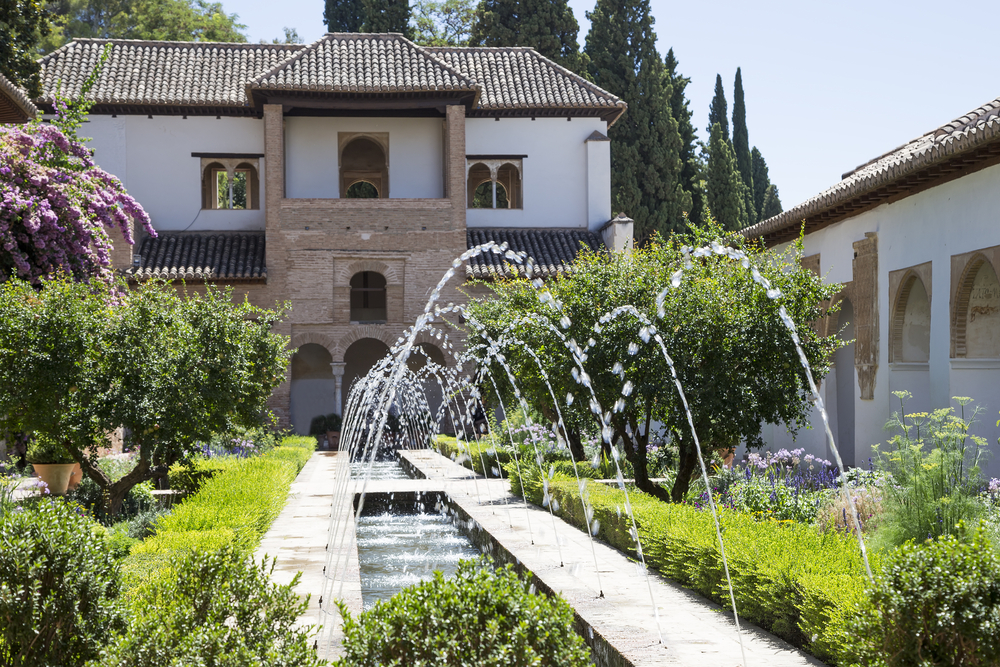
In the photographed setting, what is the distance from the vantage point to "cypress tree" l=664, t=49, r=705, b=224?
30656 mm

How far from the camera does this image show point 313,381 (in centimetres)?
2469

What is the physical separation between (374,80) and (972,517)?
19457 mm

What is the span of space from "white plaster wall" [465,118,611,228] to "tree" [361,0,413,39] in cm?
877

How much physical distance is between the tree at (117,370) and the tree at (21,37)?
1010 cm

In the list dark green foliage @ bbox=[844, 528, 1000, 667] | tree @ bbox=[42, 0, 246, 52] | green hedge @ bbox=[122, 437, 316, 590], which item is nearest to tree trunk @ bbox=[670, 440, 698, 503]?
green hedge @ bbox=[122, 437, 316, 590]

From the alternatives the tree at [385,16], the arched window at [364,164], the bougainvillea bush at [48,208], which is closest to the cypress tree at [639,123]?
the tree at [385,16]

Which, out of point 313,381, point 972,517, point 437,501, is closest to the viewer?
point 972,517

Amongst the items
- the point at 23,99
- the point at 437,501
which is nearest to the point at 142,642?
the point at 437,501

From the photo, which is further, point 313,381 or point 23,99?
point 313,381

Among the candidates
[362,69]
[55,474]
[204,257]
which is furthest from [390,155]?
[55,474]

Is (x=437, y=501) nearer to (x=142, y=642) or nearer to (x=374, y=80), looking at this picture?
(x=142, y=642)

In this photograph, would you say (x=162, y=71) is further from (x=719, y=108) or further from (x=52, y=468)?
→ (x=719, y=108)

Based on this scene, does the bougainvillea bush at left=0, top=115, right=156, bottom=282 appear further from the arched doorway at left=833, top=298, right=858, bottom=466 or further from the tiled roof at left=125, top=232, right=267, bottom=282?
the arched doorway at left=833, top=298, right=858, bottom=466

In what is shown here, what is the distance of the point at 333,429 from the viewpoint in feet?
74.2
